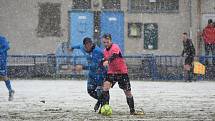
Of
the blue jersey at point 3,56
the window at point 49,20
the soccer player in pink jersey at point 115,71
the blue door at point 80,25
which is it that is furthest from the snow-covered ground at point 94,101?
the window at point 49,20

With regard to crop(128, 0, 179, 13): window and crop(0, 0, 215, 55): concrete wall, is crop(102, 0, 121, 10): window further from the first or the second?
crop(128, 0, 179, 13): window

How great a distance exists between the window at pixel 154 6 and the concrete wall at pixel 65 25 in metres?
0.18

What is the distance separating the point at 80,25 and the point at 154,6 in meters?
3.30

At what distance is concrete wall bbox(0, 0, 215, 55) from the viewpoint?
29547 millimetres

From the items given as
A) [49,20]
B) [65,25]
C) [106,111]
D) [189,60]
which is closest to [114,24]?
[65,25]

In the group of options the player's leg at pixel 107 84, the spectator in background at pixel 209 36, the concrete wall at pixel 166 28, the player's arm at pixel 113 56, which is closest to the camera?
the player's arm at pixel 113 56

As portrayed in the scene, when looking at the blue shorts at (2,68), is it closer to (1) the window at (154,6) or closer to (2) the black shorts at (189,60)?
(2) the black shorts at (189,60)

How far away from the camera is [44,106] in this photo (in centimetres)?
1511

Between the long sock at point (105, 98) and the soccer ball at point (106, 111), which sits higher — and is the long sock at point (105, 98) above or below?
above

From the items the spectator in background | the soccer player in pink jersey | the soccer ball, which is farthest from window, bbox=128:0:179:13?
the soccer ball

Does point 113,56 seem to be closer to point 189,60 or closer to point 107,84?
point 107,84

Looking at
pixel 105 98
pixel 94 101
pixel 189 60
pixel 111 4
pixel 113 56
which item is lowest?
pixel 94 101

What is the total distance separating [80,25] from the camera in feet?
96.9

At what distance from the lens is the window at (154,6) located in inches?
1174
